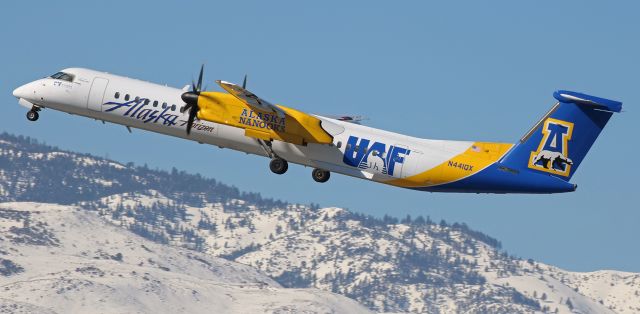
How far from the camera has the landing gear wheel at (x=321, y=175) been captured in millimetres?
64562

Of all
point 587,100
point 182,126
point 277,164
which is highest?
point 587,100

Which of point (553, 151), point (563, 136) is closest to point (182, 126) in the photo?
point (553, 151)

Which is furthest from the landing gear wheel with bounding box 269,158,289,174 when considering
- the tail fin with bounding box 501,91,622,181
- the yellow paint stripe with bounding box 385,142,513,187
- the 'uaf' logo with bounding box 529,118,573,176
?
the 'uaf' logo with bounding box 529,118,573,176

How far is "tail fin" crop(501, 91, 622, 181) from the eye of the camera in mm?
59125

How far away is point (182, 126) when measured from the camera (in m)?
63.6

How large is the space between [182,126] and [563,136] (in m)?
18.8

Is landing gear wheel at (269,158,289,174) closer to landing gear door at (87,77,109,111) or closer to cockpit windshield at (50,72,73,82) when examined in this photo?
landing gear door at (87,77,109,111)

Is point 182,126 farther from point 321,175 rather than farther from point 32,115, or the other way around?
point 32,115

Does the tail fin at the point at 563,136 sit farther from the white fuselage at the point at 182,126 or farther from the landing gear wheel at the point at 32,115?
the landing gear wheel at the point at 32,115

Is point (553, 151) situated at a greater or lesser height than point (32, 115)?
greater

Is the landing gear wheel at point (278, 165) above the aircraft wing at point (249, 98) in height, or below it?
below

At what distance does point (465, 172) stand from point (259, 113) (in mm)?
10431

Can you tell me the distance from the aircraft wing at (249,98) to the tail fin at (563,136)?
448 inches

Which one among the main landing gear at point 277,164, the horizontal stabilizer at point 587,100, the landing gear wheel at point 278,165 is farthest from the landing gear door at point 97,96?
the horizontal stabilizer at point 587,100
